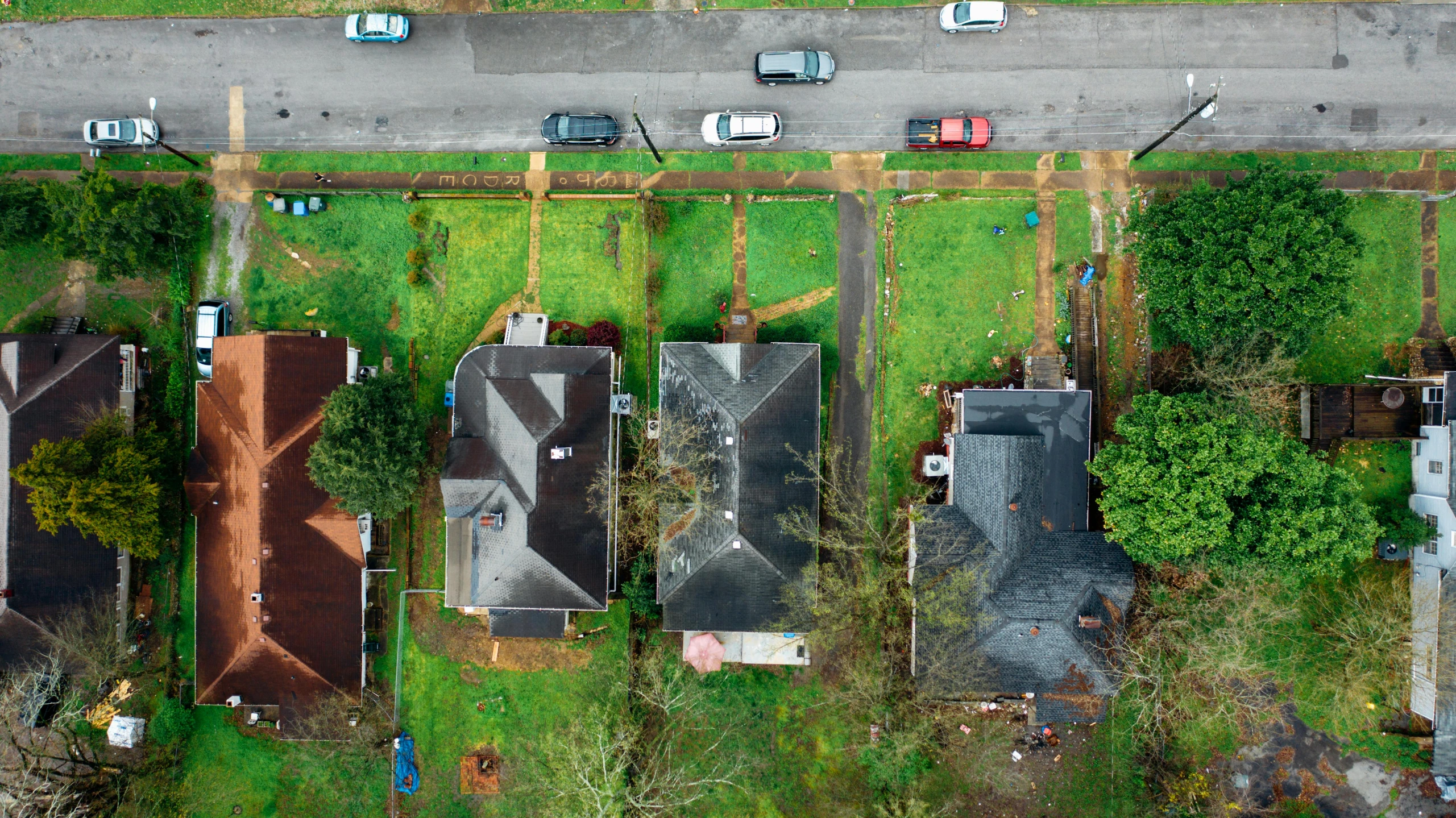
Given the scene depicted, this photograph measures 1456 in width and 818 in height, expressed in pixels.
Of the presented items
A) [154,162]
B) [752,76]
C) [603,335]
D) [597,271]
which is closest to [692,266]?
[597,271]

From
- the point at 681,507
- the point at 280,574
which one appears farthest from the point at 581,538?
the point at 280,574

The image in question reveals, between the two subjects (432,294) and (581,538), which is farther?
(432,294)

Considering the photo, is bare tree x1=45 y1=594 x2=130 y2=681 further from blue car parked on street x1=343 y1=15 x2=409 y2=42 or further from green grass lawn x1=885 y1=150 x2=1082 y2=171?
green grass lawn x1=885 y1=150 x2=1082 y2=171

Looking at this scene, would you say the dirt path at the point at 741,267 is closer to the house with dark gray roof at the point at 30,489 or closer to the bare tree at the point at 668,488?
the bare tree at the point at 668,488

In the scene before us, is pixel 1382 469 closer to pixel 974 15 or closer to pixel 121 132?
pixel 974 15

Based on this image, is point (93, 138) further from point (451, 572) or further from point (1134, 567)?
point (1134, 567)

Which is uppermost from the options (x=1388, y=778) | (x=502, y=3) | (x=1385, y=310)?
(x=502, y=3)

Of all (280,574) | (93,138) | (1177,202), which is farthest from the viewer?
(93,138)
